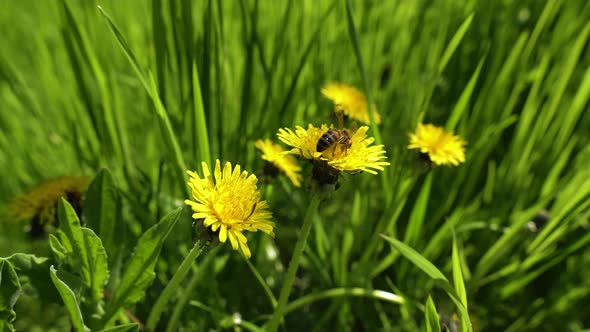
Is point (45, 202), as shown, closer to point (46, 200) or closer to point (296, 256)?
point (46, 200)

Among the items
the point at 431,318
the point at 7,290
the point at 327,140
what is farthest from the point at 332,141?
the point at 7,290

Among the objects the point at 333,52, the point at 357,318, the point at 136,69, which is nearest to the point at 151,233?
the point at 136,69

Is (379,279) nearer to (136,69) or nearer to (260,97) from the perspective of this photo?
(260,97)

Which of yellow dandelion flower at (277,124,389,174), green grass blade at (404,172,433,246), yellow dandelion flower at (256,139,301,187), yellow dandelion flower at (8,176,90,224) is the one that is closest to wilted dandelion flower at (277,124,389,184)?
yellow dandelion flower at (277,124,389,174)

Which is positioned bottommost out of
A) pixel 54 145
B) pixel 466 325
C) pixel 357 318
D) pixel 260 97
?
pixel 357 318

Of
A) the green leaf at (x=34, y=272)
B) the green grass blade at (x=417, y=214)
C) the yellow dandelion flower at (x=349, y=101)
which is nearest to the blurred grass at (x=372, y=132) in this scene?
the green grass blade at (x=417, y=214)

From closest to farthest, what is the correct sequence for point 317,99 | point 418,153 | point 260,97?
1. point 418,153
2. point 317,99
3. point 260,97

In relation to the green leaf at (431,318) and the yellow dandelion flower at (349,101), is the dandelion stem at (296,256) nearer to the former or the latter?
the green leaf at (431,318)
